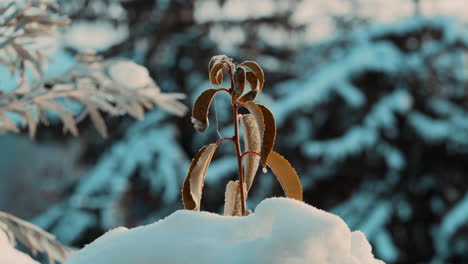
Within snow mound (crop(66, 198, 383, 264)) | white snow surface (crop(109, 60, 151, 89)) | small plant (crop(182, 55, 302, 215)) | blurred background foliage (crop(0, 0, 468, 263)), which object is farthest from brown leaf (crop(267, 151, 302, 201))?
blurred background foliage (crop(0, 0, 468, 263))

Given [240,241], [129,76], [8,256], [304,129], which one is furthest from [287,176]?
[304,129]

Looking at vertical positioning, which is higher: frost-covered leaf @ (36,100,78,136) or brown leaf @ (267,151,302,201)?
brown leaf @ (267,151,302,201)

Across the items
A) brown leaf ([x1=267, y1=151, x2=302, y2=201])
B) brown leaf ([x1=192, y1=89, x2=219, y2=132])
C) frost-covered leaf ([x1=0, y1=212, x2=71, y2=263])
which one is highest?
brown leaf ([x1=192, y1=89, x2=219, y2=132])

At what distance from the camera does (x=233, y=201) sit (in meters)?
0.49

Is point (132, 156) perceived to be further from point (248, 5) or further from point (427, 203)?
point (427, 203)

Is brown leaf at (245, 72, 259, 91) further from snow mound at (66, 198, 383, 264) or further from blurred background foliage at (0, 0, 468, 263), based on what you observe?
blurred background foliage at (0, 0, 468, 263)

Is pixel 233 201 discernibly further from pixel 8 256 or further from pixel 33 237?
pixel 33 237

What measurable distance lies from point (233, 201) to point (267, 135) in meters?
0.09

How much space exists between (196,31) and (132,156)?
1002 mm

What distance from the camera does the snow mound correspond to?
0.30m

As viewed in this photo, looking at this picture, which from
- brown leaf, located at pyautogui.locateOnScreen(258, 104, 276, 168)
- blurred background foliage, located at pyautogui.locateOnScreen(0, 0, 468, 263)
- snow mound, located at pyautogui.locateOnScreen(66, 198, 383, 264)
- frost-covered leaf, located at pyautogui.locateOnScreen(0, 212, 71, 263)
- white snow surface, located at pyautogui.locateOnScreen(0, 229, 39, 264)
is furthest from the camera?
blurred background foliage, located at pyautogui.locateOnScreen(0, 0, 468, 263)

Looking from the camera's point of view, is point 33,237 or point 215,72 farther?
point 33,237

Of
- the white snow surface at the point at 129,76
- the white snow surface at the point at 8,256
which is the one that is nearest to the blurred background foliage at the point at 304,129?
the white snow surface at the point at 129,76

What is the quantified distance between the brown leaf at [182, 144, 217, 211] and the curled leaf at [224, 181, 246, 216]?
4 cm
